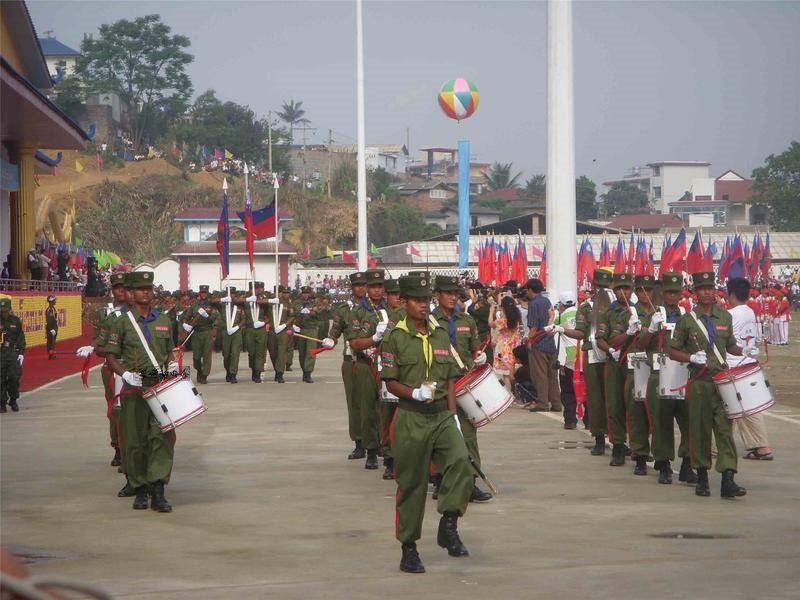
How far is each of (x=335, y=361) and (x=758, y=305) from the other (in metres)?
14.0

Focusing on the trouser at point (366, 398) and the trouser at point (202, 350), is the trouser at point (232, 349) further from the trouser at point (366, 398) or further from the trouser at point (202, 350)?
the trouser at point (366, 398)

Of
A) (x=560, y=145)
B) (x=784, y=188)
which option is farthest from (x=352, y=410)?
(x=784, y=188)

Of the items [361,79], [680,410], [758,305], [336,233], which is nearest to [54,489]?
[680,410]

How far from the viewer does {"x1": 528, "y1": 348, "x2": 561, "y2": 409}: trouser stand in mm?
20219

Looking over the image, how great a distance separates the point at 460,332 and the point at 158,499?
2.78 metres

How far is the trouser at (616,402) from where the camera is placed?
46.4 feet

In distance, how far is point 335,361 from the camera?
34.5 m

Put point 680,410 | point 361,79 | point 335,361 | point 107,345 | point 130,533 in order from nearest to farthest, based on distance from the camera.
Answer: point 130,533, point 107,345, point 680,410, point 335,361, point 361,79

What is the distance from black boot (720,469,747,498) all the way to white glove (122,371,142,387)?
15.9 feet

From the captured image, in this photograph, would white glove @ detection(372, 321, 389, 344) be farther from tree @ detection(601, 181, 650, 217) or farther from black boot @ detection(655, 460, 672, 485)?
tree @ detection(601, 181, 650, 217)

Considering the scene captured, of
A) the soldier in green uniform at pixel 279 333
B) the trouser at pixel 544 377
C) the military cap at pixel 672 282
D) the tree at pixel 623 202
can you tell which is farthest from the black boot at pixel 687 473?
the tree at pixel 623 202

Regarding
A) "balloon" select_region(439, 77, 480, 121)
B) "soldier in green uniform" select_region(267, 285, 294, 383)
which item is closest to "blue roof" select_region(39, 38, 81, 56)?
"balloon" select_region(439, 77, 480, 121)

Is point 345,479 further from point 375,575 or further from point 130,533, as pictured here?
point 375,575

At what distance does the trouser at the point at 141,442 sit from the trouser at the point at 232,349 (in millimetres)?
14957
